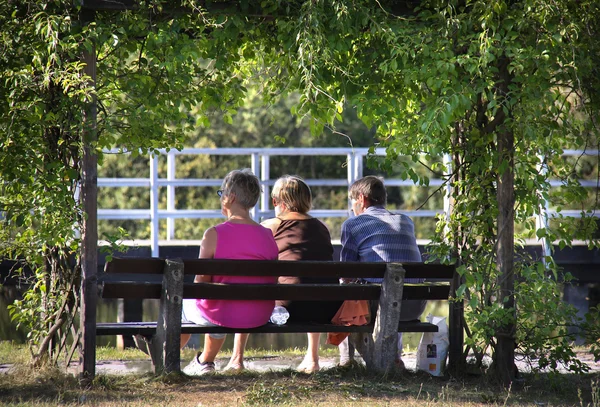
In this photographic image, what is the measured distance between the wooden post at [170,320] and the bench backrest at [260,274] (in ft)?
0.22

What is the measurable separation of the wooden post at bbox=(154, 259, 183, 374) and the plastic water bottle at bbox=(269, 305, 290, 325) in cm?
66

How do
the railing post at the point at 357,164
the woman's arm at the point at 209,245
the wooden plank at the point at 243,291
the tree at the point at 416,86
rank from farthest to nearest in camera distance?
1. the railing post at the point at 357,164
2. the woman's arm at the point at 209,245
3. the wooden plank at the point at 243,291
4. the tree at the point at 416,86

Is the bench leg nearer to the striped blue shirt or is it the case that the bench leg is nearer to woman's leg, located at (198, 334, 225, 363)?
woman's leg, located at (198, 334, 225, 363)

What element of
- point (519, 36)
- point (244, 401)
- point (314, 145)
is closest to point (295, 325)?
point (244, 401)

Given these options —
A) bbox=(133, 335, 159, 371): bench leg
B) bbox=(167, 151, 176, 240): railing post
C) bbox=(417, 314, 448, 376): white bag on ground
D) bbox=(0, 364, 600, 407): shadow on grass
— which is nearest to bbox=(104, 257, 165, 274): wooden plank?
bbox=(133, 335, 159, 371): bench leg

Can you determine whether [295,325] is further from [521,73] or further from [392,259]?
[521,73]

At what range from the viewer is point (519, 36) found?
507 centimetres

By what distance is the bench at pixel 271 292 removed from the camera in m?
5.03

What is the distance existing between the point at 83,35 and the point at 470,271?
283 centimetres

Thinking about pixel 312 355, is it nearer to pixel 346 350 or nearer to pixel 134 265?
pixel 346 350

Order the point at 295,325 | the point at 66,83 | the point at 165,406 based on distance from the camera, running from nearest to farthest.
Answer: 1. the point at 165,406
2. the point at 66,83
3. the point at 295,325

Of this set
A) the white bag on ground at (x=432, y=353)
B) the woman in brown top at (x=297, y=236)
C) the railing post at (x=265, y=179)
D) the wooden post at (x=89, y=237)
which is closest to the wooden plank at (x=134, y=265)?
the wooden post at (x=89, y=237)

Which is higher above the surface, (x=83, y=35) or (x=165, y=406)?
(x=83, y=35)

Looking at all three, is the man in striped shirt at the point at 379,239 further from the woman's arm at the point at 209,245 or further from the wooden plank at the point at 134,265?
the wooden plank at the point at 134,265
